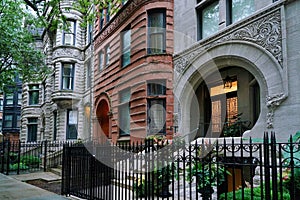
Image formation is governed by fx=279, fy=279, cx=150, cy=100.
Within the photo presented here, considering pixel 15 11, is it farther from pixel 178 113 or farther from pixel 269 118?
pixel 269 118

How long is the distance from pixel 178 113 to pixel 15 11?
12.1 meters

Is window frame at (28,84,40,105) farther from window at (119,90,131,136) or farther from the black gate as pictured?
the black gate

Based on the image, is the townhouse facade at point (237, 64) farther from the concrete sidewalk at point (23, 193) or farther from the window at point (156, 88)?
the concrete sidewalk at point (23, 193)

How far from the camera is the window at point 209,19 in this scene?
1136 centimetres

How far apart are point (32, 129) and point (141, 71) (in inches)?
767

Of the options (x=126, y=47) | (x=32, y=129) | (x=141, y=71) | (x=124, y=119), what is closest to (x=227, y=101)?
(x=141, y=71)

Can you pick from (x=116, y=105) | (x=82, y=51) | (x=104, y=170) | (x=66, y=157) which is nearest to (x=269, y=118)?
(x=104, y=170)

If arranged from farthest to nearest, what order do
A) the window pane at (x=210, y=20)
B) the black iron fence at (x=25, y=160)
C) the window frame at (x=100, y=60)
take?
the window frame at (x=100, y=60) → the black iron fence at (x=25, y=160) → the window pane at (x=210, y=20)

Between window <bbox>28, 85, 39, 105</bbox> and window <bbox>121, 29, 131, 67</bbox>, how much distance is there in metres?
16.3

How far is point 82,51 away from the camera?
75.8ft

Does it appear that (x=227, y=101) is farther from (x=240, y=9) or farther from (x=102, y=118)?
(x=102, y=118)

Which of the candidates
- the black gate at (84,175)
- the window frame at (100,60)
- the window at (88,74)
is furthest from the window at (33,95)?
the black gate at (84,175)

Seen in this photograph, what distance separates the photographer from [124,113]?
15.7 meters

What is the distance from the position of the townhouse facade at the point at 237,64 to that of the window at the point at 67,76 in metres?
12.2
